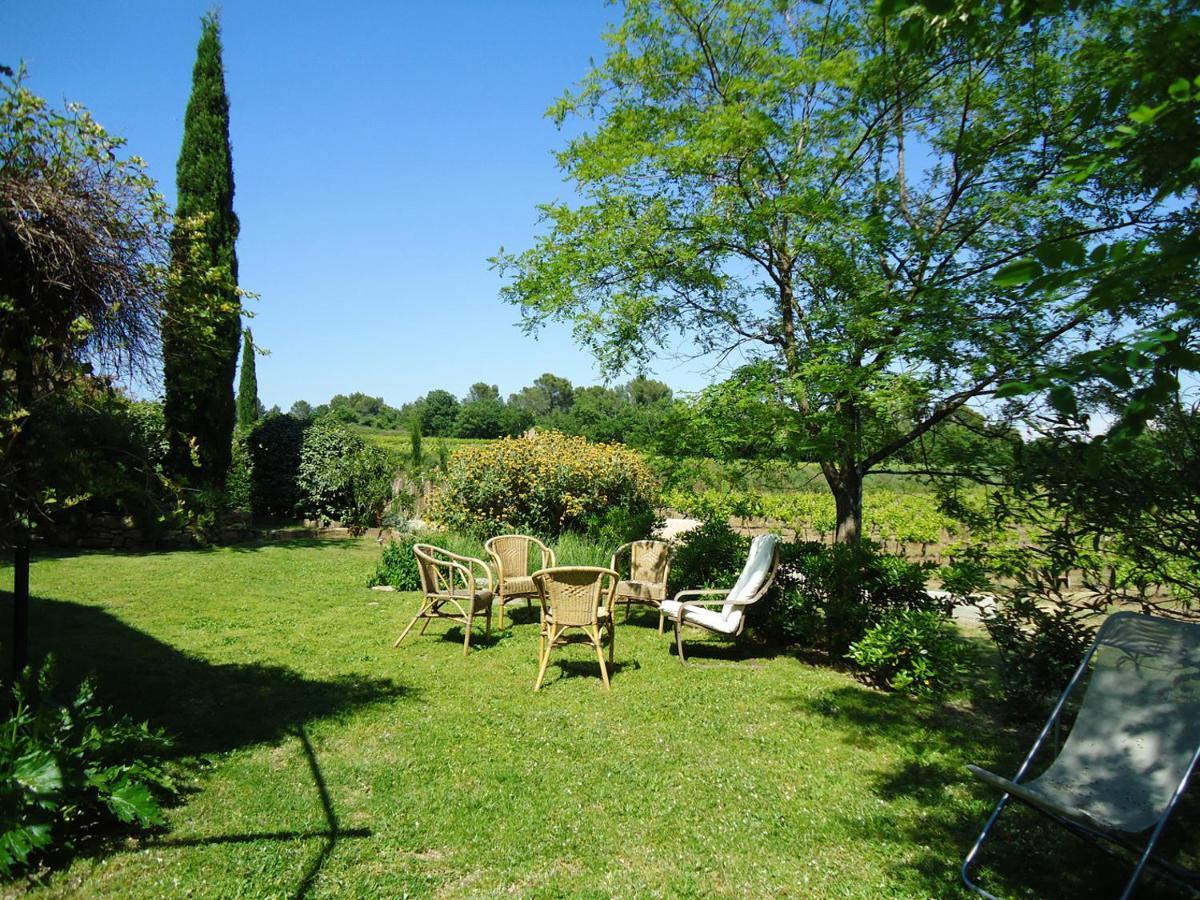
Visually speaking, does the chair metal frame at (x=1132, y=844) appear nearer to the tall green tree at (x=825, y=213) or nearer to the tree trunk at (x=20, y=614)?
the tall green tree at (x=825, y=213)

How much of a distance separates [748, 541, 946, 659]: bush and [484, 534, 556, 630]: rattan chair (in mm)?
2289

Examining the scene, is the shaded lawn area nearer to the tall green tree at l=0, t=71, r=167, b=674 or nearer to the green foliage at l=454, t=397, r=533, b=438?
the tall green tree at l=0, t=71, r=167, b=674

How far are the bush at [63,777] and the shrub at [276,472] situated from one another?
1140cm

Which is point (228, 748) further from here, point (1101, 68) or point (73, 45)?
point (1101, 68)

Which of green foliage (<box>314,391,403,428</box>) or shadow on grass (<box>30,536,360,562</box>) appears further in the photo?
green foliage (<box>314,391,403,428</box>)

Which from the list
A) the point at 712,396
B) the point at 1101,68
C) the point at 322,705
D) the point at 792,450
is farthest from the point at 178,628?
the point at 1101,68

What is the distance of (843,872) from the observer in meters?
2.83

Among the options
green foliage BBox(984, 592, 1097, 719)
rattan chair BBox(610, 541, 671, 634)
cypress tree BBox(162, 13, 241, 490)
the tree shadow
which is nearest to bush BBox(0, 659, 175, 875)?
rattan chair BBox(610, 541, 671, 634)

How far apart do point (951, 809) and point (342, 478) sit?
40.5 feet

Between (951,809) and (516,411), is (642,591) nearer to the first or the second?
(951,809)

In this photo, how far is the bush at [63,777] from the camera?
2.55 meters

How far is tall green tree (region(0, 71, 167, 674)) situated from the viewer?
300 cm

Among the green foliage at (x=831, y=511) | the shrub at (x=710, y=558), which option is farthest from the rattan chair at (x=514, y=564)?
the green foliage at (x=831, y=511)

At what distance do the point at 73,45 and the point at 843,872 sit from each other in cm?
606
